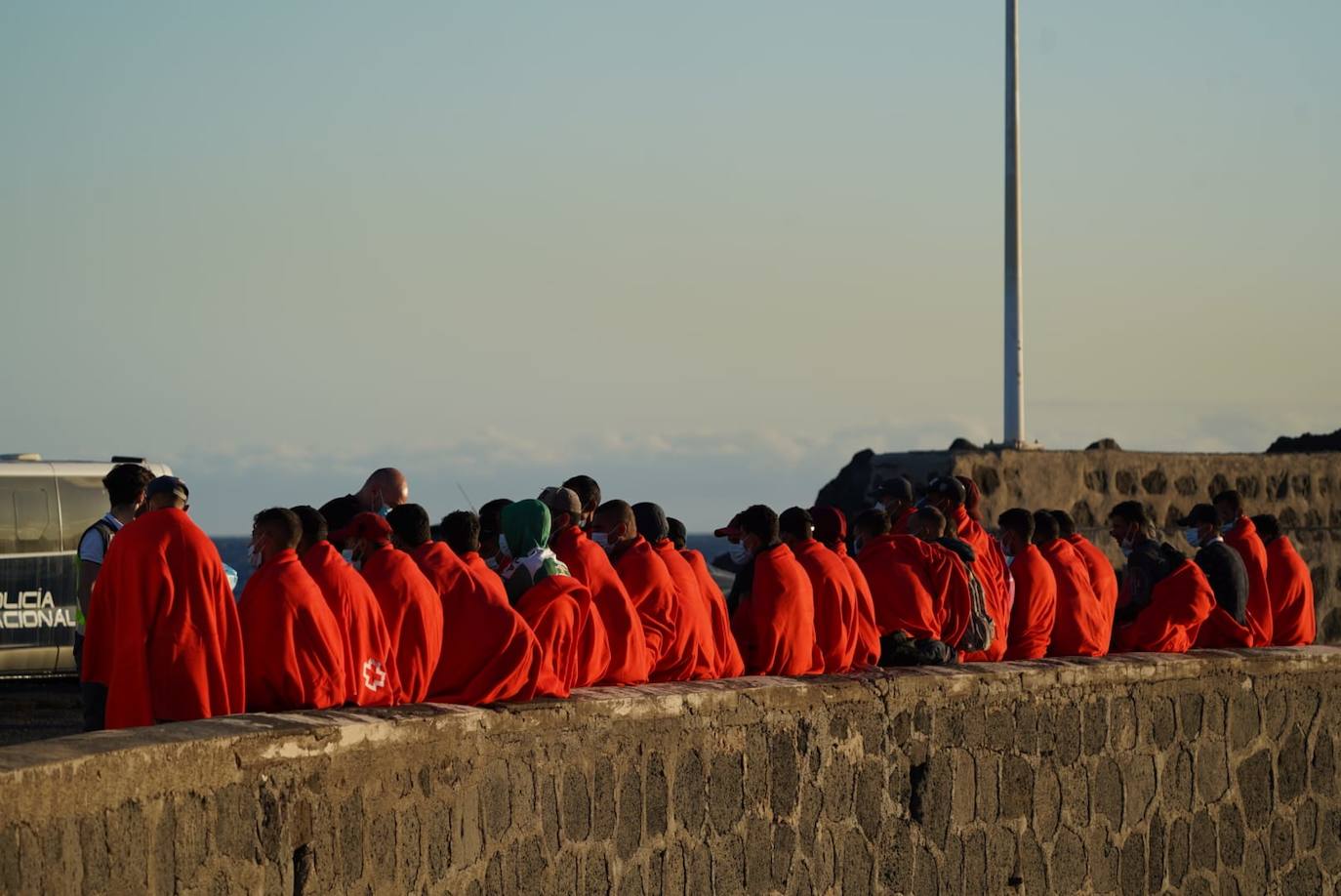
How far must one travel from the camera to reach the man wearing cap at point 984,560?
9617 mm

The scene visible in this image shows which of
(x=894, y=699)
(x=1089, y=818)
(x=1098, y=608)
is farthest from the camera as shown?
(x=1098, y=608)

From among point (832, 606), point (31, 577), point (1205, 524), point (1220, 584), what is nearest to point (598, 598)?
point (832, 606)

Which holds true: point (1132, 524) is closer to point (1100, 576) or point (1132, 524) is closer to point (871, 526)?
point (1100, 576)

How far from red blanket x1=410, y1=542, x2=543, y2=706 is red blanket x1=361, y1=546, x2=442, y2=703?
0.24ft

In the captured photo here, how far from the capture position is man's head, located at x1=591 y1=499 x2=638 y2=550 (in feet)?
27.5

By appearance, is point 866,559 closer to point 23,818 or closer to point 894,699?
point 894,699

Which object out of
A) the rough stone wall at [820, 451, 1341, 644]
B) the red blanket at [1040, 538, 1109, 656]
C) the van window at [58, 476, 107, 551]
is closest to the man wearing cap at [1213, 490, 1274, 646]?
the red blanket at [1040, 538, 1109, 656]

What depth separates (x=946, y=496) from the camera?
10.0 meters

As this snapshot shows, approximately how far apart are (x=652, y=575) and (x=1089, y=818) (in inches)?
90.3

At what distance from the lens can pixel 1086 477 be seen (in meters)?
16.0

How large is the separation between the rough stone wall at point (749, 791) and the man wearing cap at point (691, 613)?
67 cm

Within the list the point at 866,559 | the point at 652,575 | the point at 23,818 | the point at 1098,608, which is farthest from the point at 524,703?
the point at 1098,608

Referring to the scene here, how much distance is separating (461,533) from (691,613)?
1047 mm

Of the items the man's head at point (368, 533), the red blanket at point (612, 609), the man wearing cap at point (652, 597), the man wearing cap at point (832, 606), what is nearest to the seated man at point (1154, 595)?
the man wearing cap at point (832, 606)
